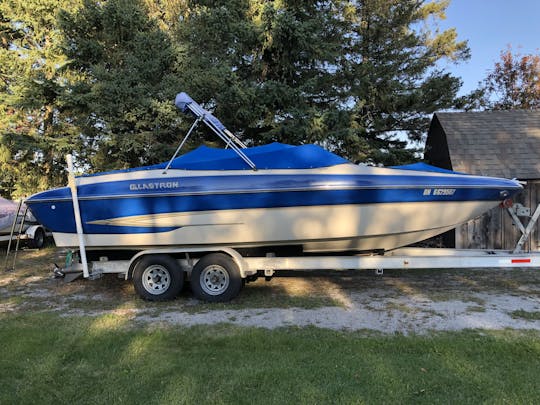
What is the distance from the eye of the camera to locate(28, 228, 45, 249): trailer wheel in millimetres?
13375

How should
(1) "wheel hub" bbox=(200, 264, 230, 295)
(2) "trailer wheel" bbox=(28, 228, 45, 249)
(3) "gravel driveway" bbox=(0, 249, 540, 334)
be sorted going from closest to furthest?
(3) "gravel driveway" bbox=(0, 249, 540, 334) < (1) "wheel hub" bbox=(200, 264, 230, 295) < (2) "trailer wheel" bbox=(28, 228, 45, 249)

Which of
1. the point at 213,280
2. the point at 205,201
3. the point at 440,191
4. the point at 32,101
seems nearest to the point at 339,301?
the point at 213,280

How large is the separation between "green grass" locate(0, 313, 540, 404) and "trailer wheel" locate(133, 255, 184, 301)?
1.35 metres

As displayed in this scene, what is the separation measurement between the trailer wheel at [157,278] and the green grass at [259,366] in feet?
4.42

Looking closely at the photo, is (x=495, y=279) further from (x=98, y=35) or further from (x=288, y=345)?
(x=98, y=35)

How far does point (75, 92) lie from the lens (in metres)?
12.9

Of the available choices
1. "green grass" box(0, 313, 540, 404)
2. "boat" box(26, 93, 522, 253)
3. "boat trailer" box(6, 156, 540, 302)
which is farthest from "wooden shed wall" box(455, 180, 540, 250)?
"green grass" box(0, 313, 540, 404)

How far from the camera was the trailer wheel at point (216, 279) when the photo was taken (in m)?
6.47

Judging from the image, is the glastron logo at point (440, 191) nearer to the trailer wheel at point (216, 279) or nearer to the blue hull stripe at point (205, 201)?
the blue hull stripe at point (205, 201)

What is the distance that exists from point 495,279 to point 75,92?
1168 cm

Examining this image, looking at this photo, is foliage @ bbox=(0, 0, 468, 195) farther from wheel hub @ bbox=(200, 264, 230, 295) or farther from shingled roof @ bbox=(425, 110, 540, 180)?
wheel hub @ bbox=(200, 264, 230, 295)

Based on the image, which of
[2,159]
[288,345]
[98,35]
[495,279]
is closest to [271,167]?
[288,345]

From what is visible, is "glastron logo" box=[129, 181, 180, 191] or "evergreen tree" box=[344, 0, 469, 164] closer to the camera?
"glastron logo" box=[129, 181, 180, 191]

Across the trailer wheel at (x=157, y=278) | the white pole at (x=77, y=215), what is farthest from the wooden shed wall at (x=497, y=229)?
the white pole at (x=77, y=215)
